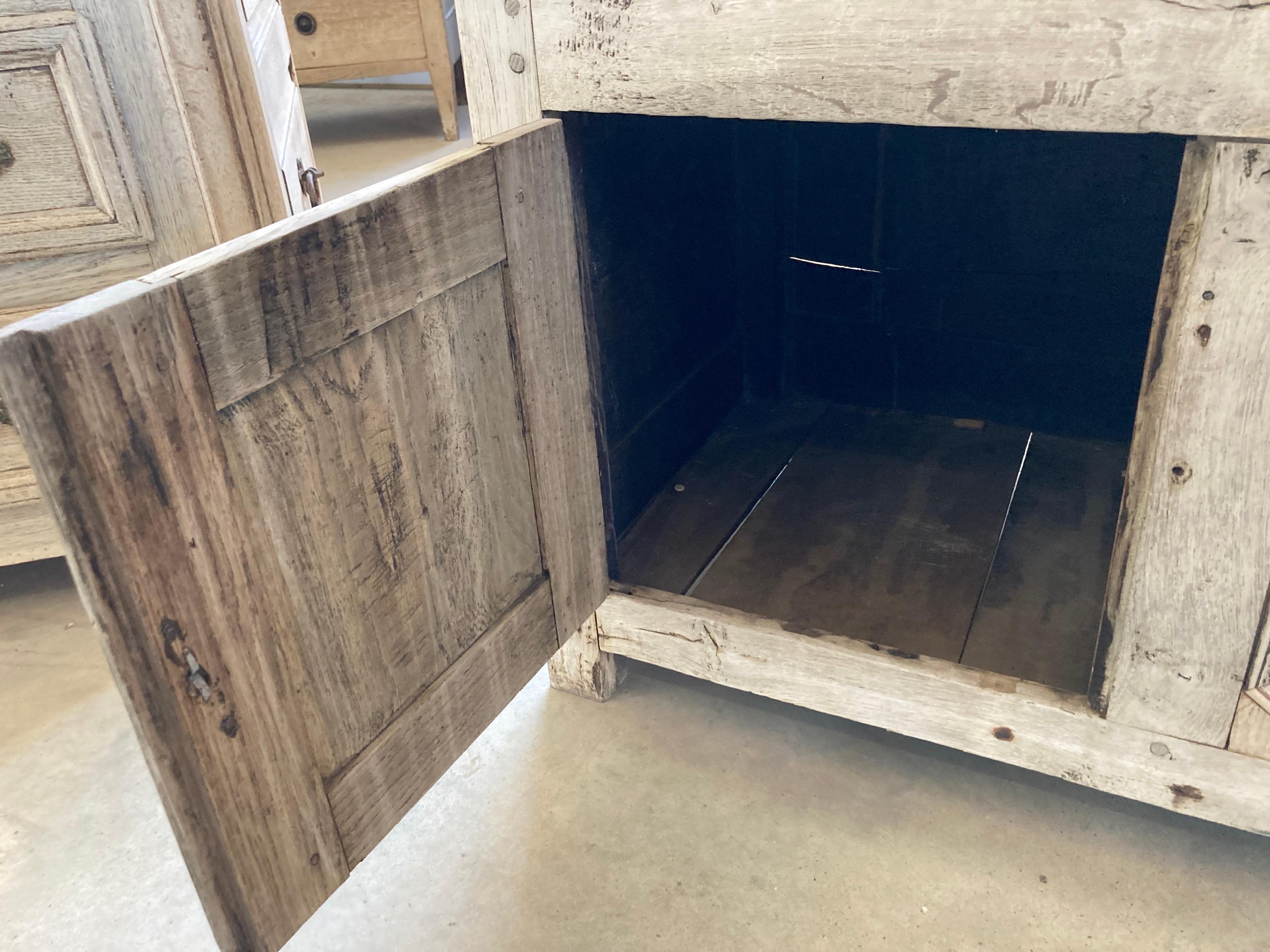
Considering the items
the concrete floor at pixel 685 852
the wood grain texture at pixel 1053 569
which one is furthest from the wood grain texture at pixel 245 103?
the wood grain texture at pixel 1053 569

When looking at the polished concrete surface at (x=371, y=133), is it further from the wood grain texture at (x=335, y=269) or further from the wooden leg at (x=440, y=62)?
the wood grain texture at (x=335, y=269)

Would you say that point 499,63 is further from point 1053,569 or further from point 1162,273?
point 1053,569

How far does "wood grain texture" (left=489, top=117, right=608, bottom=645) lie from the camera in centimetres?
99

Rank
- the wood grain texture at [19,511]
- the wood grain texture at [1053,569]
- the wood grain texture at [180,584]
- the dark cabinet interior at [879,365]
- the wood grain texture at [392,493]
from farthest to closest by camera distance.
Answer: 1. the wood grain texture at [19,511]
2. the dark cabinet interior at [879,365]
3. the wood grain texture at [1053,569]
4. the wood grain texture at [392,493]
5. the wood grain texture at [180,584]

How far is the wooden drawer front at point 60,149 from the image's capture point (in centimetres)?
141

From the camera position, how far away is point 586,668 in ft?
4.73

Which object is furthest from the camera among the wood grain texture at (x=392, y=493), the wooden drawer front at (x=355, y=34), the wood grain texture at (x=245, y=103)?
the wooden drawer front at (x=355, y=34)

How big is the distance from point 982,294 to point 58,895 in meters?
1.65

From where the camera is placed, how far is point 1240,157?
2.68ft

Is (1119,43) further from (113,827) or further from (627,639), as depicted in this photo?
(113,827)

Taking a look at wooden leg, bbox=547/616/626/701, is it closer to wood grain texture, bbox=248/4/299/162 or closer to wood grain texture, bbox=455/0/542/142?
wood grain texture, bbox=455/0/542/142

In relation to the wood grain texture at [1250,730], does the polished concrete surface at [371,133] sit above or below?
above

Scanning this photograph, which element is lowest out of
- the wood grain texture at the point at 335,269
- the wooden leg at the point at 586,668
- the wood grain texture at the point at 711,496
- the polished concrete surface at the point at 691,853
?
the polished concrete surface at the point at 691,853

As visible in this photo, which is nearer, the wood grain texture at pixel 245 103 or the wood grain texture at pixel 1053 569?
the wood grain texture at pixel 1053 569
